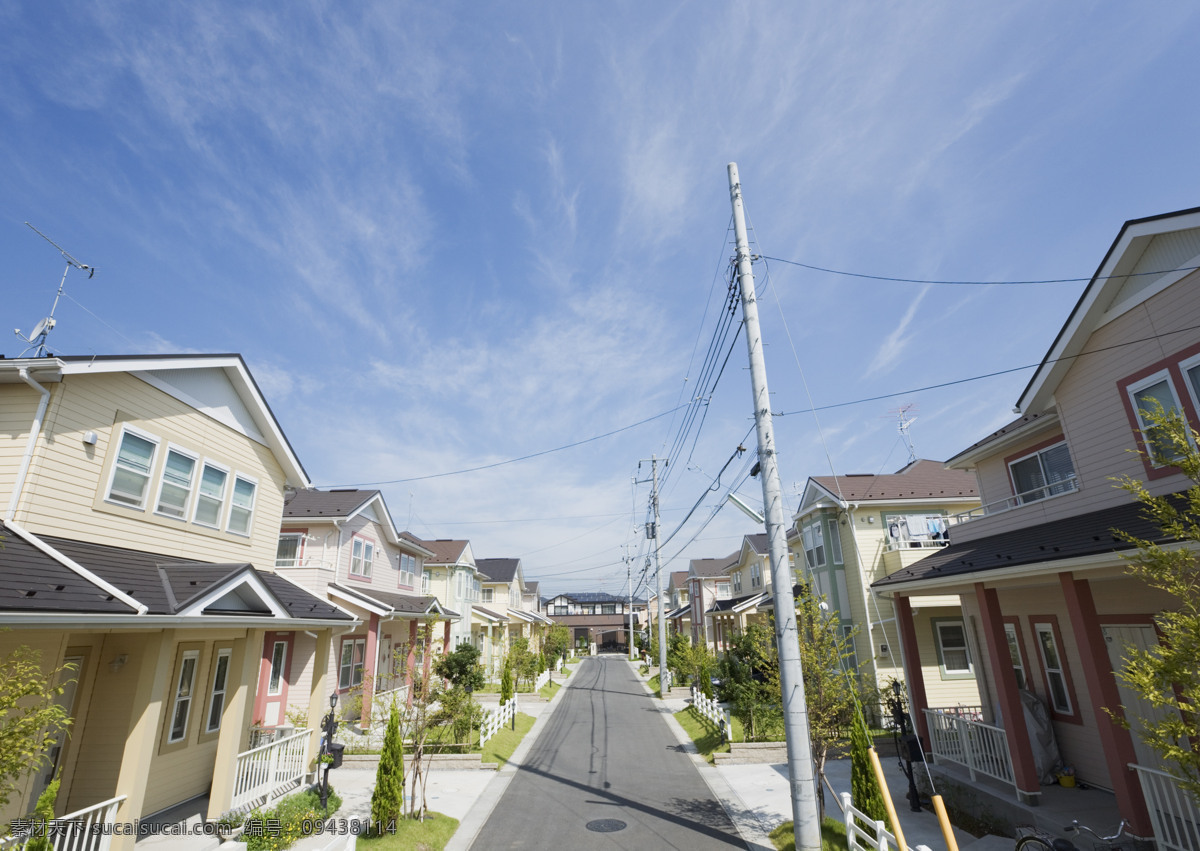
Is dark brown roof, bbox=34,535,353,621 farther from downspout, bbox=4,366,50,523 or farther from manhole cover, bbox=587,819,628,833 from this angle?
manhole cover, bbox=587,819,628,833

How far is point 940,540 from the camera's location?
20500 millimetres

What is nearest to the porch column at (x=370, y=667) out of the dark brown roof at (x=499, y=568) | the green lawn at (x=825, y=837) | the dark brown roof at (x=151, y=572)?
the dark brown roof at (x=151, y=572)

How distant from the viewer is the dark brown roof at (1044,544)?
8.63 m

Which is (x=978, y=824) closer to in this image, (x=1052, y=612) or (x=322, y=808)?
(x=1052, y=612)

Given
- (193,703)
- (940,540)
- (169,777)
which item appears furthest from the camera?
(940,540)

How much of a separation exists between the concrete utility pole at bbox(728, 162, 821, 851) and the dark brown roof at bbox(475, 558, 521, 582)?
41844 millimetres

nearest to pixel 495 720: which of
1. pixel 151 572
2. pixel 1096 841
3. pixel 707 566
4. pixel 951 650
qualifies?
pixel 151 572

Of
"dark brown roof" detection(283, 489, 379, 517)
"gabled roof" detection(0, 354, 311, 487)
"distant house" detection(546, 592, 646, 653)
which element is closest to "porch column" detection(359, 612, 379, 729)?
"dark brown roof" detection(283, 489, 379, 517)

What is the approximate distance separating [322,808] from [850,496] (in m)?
18.6

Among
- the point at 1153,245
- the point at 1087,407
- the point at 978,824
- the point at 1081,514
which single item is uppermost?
the point at 1153,245

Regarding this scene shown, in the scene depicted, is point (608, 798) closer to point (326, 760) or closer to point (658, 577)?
point (326, 760)

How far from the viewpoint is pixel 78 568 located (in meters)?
8.48

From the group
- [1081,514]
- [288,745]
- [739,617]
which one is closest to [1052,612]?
[1081,514]

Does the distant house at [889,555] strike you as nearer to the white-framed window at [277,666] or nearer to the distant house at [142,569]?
the distant house at [142,569]
